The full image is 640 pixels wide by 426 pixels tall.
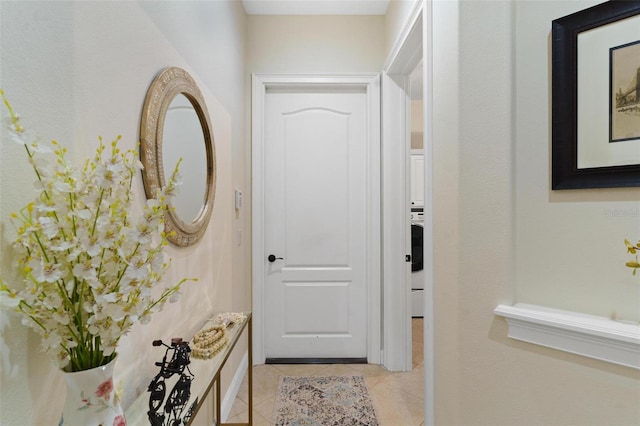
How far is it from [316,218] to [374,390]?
1.29 meters

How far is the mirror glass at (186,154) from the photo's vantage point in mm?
1176

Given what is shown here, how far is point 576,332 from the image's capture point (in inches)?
40.6

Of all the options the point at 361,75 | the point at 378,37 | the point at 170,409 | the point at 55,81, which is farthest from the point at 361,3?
the point at 170,409

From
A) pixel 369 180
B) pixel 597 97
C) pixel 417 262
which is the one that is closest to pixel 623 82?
pixel 597 97

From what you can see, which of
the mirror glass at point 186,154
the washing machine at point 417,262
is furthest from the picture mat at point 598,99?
the washing machine at point 417,262

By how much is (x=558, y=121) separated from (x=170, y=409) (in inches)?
60.3

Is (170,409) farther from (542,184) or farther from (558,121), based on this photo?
(558,121)

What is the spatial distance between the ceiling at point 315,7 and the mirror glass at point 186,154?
147 centimetres

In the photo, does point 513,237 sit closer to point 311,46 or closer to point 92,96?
point 92,96

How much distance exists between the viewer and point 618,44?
1012 millimetres

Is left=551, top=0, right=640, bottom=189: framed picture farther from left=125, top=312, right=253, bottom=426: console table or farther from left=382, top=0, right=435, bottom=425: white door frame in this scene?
left=125, top=312, right=253, bottom=426: console table

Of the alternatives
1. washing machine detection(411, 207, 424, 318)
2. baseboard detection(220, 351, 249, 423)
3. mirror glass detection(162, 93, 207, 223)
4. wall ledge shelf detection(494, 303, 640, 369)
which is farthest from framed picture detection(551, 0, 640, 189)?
washing machine detection(411, 207, 424, 318)

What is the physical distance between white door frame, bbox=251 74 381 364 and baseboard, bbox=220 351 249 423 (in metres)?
0.18

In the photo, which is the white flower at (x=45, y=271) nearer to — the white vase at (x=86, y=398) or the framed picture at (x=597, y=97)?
the white vase at (x=86, y=398)
